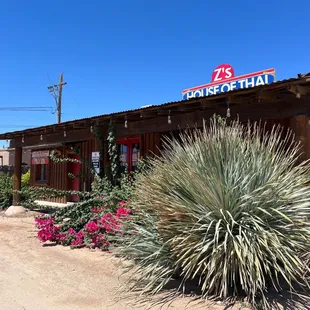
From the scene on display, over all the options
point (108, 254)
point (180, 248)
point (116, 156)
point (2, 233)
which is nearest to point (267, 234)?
point (180, 248)

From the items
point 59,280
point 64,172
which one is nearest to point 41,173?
point 64,172

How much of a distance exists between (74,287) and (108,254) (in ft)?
5.80

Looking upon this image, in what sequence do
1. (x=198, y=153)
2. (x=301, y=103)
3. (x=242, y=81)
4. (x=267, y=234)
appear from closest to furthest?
1. (x=267, y=234)
2. (x=198, y=153)
3. (x=301, y=103)
4. (x=242, y=81)

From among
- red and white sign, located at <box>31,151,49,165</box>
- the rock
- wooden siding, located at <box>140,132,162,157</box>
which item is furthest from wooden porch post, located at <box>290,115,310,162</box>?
red and white sign, located at <box>31,151,49,165</box>

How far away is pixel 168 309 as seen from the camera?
161 inches

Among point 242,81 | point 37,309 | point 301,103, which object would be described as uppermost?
point 242,81

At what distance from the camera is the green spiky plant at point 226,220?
161 inches

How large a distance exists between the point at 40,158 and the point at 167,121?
1056 centimetres

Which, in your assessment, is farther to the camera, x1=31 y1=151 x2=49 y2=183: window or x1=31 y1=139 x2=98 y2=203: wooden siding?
x1=31 y1=151 x2=49 y2=183: window

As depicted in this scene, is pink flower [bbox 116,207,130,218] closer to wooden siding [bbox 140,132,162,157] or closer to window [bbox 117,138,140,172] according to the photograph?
wooden siding [bbox 140,132,162,157]

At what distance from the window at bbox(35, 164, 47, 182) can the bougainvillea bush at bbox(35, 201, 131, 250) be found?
9.38 metres

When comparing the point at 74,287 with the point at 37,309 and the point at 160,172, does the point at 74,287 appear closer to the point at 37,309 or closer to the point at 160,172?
the point at 37,309

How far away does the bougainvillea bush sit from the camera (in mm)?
6927

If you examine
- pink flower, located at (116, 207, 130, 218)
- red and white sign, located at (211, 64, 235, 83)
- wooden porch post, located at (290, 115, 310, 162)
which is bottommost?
pink flower, located at (116, 207, 130, 218)
